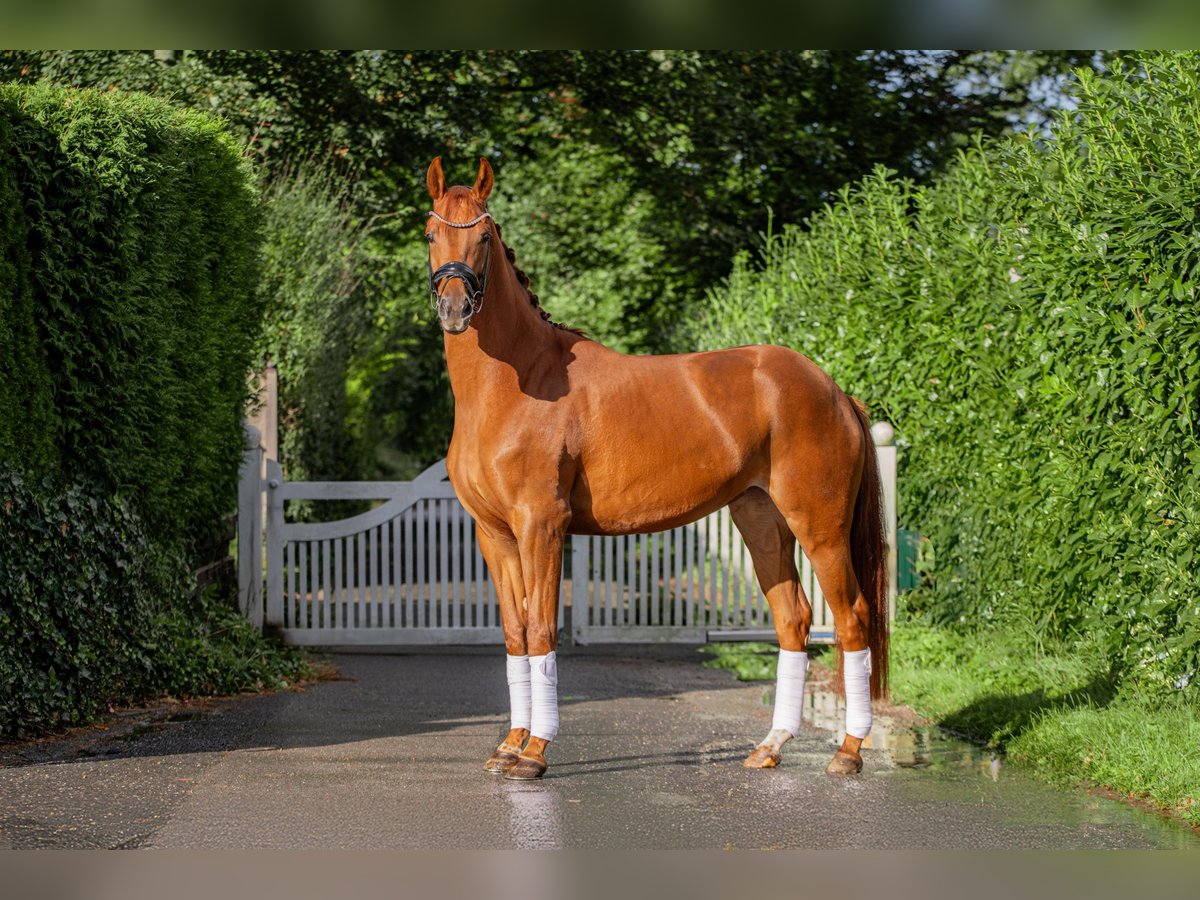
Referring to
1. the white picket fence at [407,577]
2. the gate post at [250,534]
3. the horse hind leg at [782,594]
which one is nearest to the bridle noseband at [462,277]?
the horse hind leg at [782,594]

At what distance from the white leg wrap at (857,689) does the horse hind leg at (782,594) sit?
251 mm

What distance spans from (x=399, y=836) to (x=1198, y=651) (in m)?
3.67

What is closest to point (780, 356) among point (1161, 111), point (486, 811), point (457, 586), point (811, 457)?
point (811, 457)

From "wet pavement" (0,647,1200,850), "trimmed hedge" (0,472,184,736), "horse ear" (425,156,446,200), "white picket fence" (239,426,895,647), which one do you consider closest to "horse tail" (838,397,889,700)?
"wet pavement" (0,647,1200,850)

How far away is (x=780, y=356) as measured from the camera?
6.70 metres

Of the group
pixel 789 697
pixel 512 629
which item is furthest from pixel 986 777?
pixel 512 629

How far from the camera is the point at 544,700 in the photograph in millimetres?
6402

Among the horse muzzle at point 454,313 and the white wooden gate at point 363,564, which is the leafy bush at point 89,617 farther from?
the horse muzzle at point 454,313

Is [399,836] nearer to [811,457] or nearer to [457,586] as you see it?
[811,457]

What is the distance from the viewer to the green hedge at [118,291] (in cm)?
703

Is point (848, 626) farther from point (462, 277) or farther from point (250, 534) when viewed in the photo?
point (250, 534)

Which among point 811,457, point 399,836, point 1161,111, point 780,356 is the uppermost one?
point 1161,111

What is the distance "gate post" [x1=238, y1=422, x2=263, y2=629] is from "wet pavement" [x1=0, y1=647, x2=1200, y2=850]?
1.74 meters

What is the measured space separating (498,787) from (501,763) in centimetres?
28
